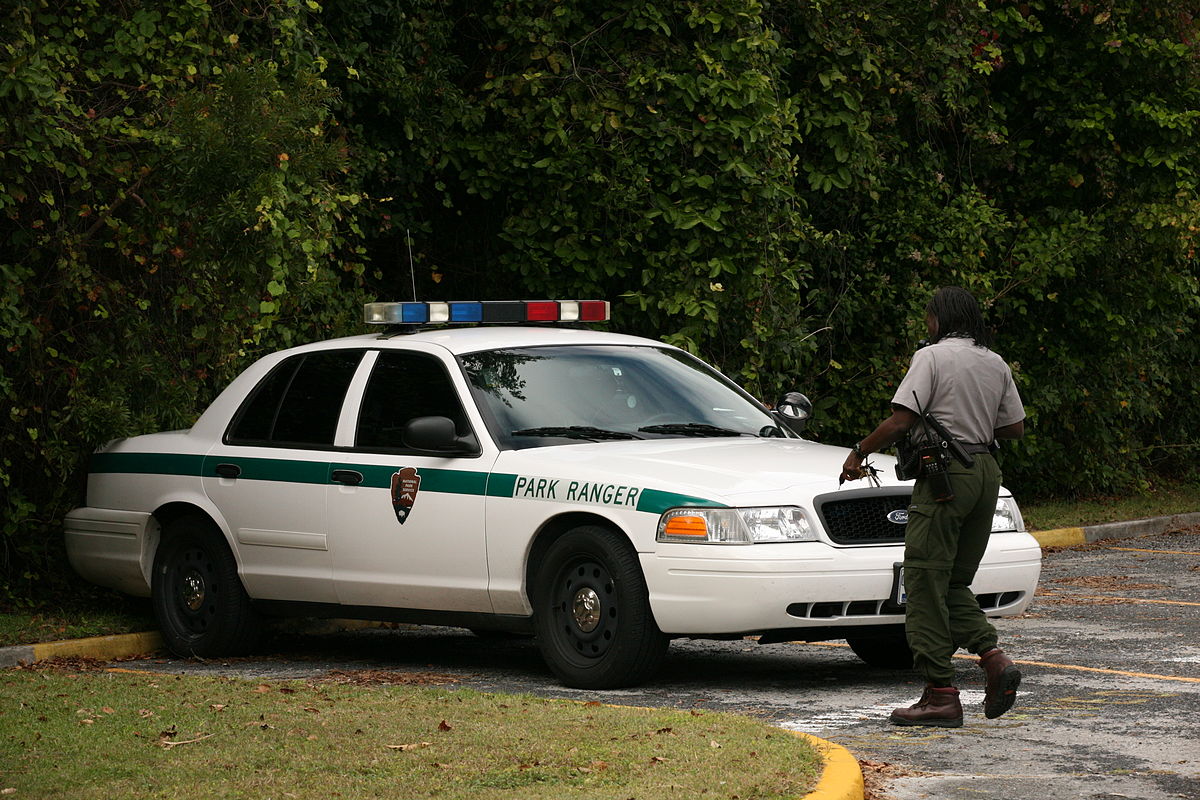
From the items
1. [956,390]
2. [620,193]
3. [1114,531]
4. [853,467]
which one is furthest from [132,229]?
[1114,531]

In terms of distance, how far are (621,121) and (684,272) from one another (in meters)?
1.27

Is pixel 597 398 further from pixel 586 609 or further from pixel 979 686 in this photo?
pixel 979 686

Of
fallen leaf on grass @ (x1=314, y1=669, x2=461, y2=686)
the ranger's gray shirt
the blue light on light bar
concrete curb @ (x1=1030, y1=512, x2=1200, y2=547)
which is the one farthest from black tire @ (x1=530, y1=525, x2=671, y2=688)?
concrete curb @ (x1=1030, y1=512, x2=1200, y2=547)

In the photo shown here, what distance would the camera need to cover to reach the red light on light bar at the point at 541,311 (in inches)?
398

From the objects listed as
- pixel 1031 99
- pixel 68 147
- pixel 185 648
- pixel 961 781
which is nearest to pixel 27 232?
pixel 68 147

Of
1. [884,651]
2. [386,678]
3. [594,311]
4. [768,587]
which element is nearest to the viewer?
[768,587]

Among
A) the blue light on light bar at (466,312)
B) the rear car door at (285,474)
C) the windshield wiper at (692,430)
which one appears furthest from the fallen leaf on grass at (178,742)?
the blue light on light bar at (466,312)

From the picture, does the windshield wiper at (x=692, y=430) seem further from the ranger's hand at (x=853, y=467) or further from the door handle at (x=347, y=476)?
the ranger's hand at (x=853, y=467)

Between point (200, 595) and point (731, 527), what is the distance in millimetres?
3380

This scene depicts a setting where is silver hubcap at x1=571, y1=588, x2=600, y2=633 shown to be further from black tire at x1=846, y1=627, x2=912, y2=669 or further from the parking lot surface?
black tire at x1=846, y1=627, x2=912, y2=669

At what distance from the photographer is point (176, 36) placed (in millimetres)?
11000

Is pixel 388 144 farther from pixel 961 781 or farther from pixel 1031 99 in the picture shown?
pixel 961 781

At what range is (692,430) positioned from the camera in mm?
9258

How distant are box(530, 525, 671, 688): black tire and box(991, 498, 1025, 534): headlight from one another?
1740 millimetres
